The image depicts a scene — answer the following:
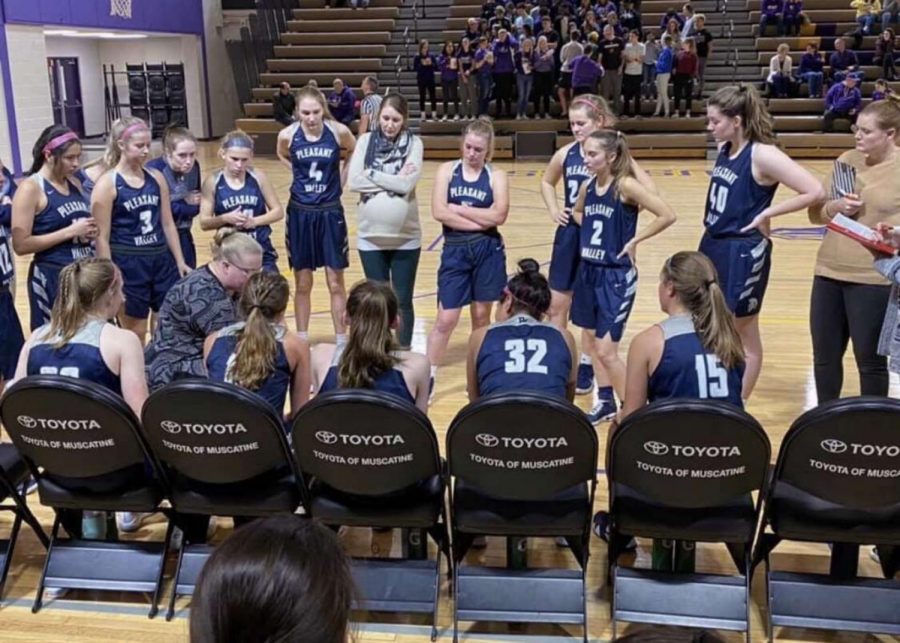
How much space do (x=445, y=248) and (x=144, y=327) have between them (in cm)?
180

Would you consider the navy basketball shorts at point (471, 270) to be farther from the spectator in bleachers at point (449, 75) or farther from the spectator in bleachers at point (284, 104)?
the spectator in bleachers at point (284, 104)

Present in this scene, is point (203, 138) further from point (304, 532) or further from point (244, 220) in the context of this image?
point (304, 532)

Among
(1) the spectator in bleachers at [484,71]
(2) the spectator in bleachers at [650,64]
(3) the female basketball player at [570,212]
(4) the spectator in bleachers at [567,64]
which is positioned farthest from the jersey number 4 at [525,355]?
(2) the spectator in bleachers at [650,64]

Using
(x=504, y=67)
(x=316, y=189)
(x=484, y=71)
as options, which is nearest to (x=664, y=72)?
(x=504, y=67)

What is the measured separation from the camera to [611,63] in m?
17.2

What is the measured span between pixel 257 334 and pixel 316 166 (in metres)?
2.53

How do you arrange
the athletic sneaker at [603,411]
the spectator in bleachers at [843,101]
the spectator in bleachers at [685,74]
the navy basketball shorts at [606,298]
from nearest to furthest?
the navy basketball shorts at [606,298] < the athletic sneaker at [603,411] < the spectator in bleachers at [843,101] < the spectator in bleachers at [685,74]

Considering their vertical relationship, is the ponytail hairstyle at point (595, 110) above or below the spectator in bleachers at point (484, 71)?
above

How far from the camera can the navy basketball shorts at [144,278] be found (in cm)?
480

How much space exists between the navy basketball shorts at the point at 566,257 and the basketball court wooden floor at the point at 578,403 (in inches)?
29.0

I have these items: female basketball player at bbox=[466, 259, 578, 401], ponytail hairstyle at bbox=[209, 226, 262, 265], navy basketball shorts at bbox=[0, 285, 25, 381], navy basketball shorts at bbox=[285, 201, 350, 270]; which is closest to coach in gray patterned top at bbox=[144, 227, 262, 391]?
ponytail hairstyle at bbox=[209, 226, 262, 265]

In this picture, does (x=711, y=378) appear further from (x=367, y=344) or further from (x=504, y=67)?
(x=504, y=67)

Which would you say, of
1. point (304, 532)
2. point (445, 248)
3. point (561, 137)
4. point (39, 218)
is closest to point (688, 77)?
point (561, 137)

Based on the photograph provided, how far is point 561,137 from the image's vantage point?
57.6ft
